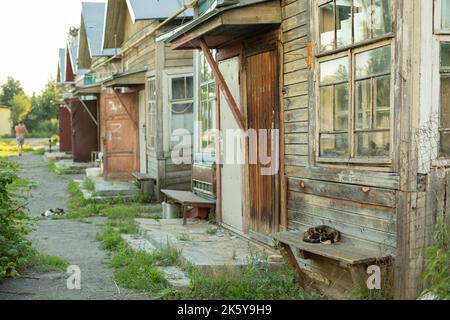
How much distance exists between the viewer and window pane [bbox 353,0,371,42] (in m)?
5.76

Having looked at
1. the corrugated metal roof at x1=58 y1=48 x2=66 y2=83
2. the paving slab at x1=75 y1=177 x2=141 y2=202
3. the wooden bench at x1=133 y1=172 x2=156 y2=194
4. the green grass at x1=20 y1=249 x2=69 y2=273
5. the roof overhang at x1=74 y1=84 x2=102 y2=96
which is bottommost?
the green grass at x1=20 y1=249 x2=69 y2=273

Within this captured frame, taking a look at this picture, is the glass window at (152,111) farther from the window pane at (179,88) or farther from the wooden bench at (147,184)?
the wooden bench at (147,184)

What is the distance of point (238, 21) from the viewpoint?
7289 mm

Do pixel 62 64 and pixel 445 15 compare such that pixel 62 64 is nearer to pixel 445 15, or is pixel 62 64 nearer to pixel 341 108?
pixel 341 108

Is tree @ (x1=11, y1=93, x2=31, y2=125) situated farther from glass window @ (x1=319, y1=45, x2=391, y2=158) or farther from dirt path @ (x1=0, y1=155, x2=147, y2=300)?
glass window @ (x1=319, y1=45, x2=391, y2=158)

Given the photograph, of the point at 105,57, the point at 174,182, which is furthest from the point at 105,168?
the point at 105,57

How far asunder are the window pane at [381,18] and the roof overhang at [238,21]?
1.97 m

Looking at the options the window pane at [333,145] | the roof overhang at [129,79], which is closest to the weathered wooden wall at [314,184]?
the window pane at [333,145]

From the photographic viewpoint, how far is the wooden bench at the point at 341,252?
214 inches

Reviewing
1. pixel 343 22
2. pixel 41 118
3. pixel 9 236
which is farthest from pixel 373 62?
pixel 41 118

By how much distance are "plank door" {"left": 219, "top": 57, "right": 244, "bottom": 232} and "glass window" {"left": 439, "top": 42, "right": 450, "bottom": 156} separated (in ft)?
12.7

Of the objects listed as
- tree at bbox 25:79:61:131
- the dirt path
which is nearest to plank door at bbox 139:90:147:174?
the dirt path

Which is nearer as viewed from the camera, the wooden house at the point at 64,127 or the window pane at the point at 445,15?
the window pane at the point at 445,15
